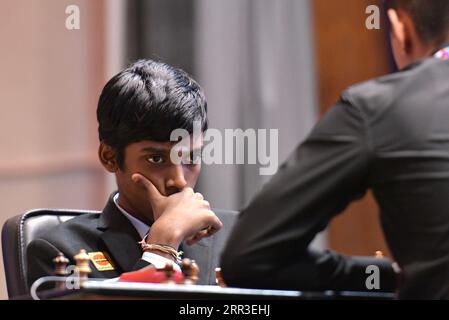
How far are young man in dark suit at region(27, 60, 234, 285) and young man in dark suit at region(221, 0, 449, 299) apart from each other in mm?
647

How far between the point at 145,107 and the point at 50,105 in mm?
2554

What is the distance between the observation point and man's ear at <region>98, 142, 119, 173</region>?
8.81 ft

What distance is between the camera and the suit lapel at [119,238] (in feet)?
8.32

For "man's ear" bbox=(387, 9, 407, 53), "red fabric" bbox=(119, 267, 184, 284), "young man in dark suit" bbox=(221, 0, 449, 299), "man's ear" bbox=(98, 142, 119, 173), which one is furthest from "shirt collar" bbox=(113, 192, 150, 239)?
"man's ear" bbox=(387, 9, 407, 53)

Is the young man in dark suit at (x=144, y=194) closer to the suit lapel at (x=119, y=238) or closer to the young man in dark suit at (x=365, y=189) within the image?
the suit lapel at (x=119, y=238)

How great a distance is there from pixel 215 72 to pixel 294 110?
17.9 inches

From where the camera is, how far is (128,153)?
262 cm

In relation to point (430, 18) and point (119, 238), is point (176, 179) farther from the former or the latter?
point (430, 18)

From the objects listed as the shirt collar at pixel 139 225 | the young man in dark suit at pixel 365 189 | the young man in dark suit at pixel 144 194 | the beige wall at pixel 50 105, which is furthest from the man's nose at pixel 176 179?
the beige wall at pixel 50 105

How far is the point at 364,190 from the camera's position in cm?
182

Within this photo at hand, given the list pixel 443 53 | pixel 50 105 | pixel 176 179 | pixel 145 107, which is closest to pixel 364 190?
pixel 443 53

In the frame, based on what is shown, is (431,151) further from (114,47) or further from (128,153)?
(114,47)
